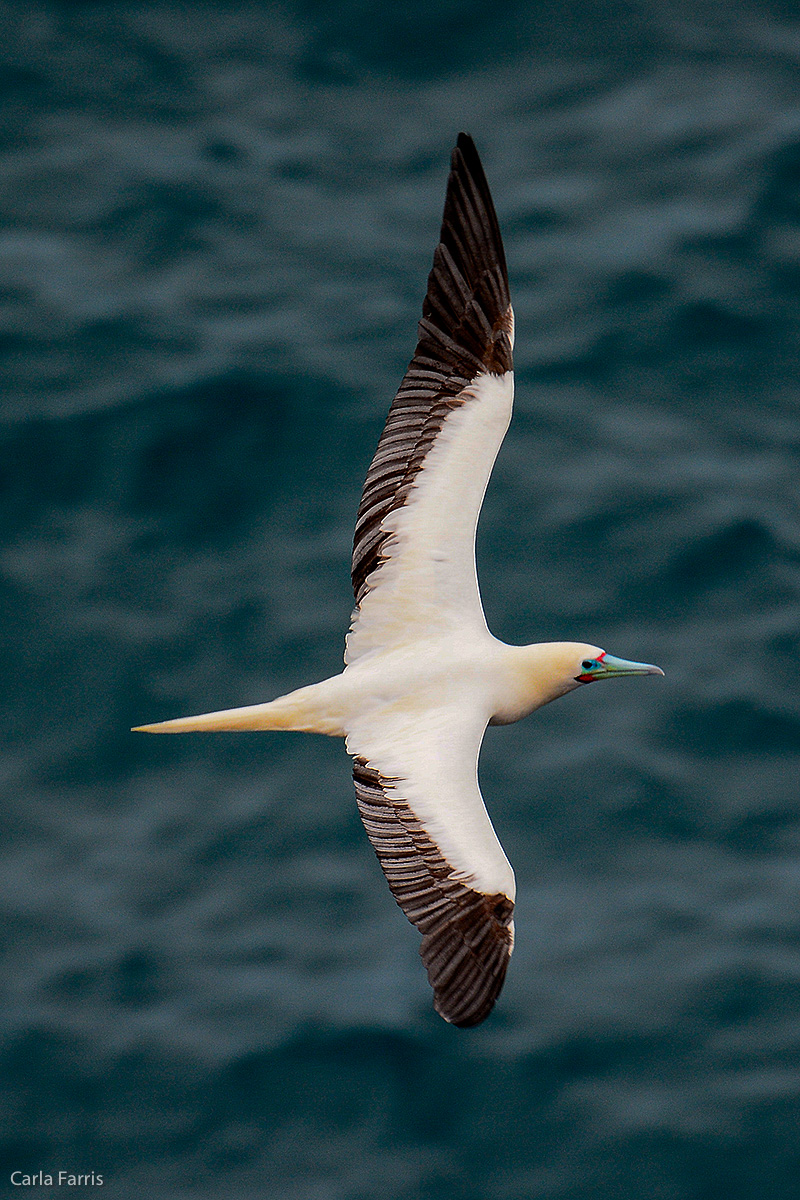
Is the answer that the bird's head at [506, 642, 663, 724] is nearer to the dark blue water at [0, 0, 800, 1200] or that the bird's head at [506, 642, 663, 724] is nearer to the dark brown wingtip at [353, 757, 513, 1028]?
the dark brown wingtip at [353, 757, 513, 1028]

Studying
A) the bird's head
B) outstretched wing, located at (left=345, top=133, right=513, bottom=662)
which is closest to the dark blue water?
the bird's head

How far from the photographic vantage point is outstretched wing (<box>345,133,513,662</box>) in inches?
413

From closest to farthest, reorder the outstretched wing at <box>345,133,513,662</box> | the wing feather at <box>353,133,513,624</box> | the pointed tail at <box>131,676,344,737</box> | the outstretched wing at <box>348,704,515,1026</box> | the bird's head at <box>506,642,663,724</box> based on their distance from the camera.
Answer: the outstretched wing at <box>348,704,515,1026</box> → the pointed tail at <box>131,676,344,737</box> → the bird's head at <box>506,642,663,724</box> → the outstretched wing at <box>345,133,513,662</box> → the wing feather at <box>353,133,513,624</box>

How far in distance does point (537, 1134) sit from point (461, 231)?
19.6 ft

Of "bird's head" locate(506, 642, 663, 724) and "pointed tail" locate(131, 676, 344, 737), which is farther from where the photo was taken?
"bird's head" locate(506, 642, 663, 724)

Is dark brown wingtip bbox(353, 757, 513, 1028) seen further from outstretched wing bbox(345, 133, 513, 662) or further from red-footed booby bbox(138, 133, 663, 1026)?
outstretched wing bbox(345, 133, 513, 662)

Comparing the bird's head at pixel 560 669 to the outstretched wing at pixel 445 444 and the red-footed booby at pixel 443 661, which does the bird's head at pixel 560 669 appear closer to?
the red-footed booby at pixel 443 661

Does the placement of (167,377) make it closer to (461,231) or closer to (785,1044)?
(461,231)

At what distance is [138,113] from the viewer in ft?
57.4

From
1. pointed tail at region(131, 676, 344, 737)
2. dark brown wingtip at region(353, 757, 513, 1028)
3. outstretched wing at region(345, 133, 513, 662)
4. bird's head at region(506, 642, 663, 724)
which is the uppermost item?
outstretched wing at region(345, 133, 513, 662)

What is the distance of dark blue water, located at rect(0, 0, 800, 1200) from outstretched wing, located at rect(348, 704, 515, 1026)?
11.9ft

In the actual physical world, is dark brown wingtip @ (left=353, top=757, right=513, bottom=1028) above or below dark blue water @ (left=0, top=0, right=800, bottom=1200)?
below

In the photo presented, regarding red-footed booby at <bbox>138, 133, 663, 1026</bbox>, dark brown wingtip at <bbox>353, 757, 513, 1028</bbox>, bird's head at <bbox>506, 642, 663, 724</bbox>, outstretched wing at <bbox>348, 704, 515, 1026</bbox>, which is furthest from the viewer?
bird's head at <bbox>506, 642, 663, 724</bbox>

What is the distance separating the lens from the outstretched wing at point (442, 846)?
923 cm
